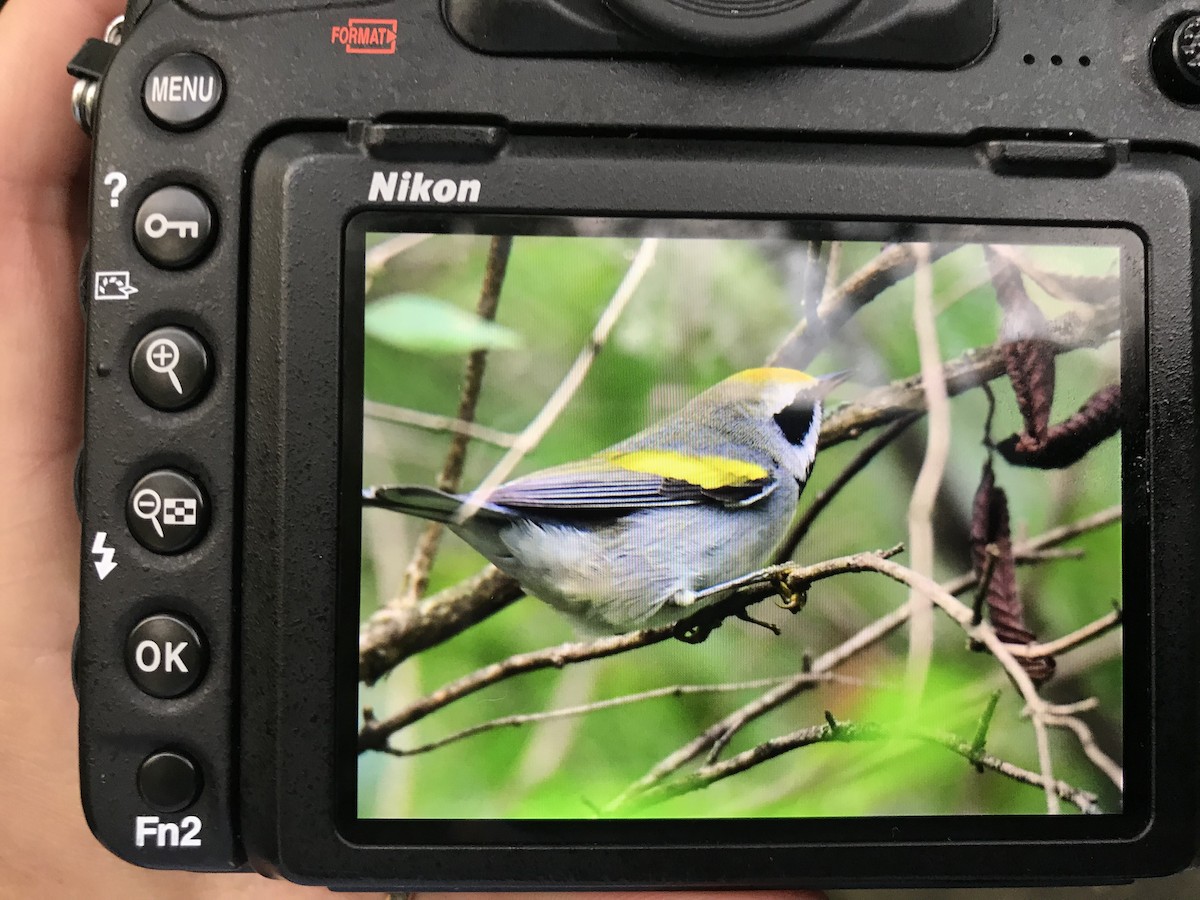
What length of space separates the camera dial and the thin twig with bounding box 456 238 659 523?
0.11 meters

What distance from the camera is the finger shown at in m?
0.49

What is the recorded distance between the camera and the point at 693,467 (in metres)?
0.41

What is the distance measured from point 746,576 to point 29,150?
1.52ft

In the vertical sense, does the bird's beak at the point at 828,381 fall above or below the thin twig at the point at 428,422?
above

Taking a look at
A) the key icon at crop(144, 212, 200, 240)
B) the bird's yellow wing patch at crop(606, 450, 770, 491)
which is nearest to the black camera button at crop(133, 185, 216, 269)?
the key icon at crop(144, 212, 200, 240)

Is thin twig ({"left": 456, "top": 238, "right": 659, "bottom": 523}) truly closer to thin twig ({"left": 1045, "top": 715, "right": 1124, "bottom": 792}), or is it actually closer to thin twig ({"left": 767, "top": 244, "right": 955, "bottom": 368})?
thin twig ({"left": 767, "top": 244, "right": 955, "bottom": 368})

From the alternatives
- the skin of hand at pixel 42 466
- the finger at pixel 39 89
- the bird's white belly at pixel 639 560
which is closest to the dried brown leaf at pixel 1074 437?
the bird's white belly at pixel 639 560

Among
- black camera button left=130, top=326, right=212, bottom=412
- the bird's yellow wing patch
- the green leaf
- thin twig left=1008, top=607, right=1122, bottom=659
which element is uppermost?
the green leaf

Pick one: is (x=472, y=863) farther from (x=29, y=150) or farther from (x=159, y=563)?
(x=29, y=150)

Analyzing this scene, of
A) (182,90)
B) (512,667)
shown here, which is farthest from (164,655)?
(182,90)

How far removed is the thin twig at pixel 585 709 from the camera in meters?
0.40

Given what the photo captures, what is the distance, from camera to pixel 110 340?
0.40m

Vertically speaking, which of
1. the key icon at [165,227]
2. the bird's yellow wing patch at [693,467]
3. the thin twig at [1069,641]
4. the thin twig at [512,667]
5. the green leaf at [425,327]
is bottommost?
the thin twig at [512,667]

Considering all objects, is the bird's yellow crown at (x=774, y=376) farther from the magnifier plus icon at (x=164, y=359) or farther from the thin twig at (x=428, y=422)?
the magnifier plus icon at (x=164, y=359)
